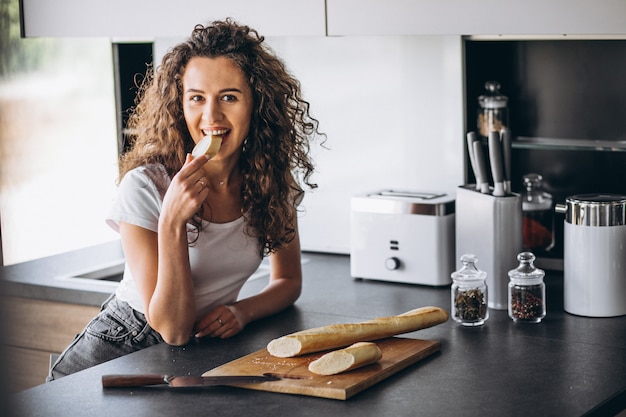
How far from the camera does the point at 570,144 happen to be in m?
2.17

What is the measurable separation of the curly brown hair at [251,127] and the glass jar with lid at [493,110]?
1.97ft

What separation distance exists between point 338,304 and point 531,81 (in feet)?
2.76

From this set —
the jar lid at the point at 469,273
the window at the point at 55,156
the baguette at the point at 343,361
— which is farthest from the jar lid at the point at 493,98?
the window at the point at 55,156

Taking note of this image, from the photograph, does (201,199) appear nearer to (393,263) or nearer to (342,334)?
(342,334)

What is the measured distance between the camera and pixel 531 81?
2.27m

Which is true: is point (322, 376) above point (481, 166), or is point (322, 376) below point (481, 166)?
below

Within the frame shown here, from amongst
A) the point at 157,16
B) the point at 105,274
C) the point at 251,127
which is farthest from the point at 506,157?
the point at 105,274

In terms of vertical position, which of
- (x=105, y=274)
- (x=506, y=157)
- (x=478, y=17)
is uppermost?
(x=478, y=17)

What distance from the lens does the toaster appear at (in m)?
2.09

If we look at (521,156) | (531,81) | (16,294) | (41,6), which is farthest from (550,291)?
(41,6)

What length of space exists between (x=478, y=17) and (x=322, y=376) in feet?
2.89

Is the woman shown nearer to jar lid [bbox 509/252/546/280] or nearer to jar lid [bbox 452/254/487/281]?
jar lid [bbox 452/254/487/281]

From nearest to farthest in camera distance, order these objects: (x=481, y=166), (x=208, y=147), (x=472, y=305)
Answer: (x=208, y=147) < (x=472, y=305) < (x=481, y=166)

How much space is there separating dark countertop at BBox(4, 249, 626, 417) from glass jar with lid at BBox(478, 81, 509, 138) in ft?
1.84
